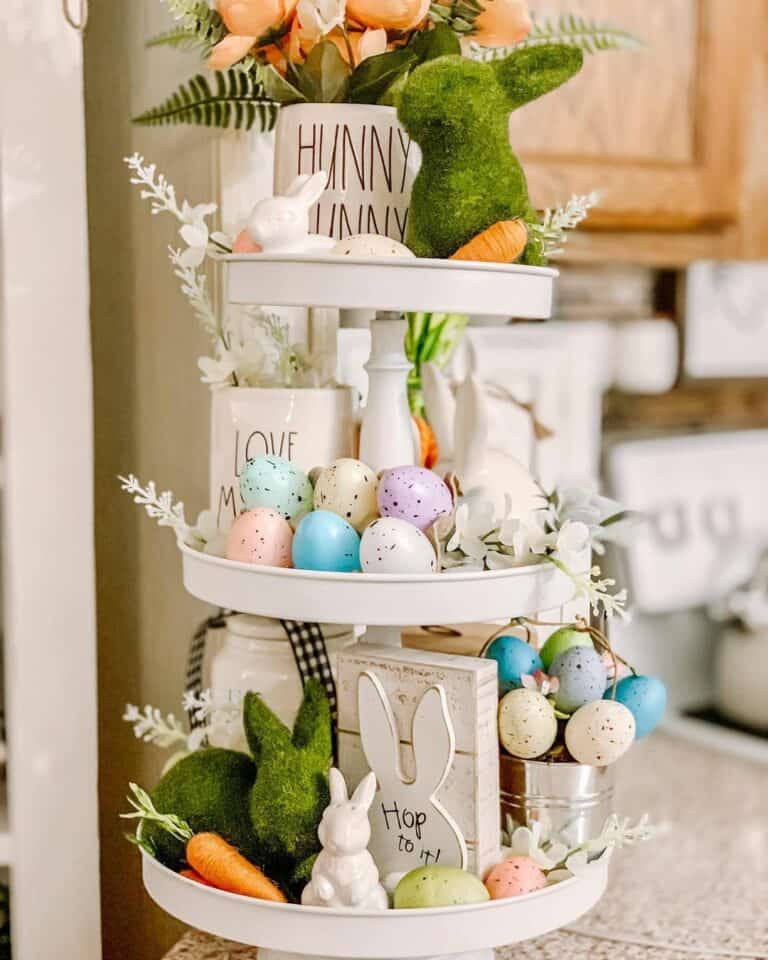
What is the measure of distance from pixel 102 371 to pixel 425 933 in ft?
2.37

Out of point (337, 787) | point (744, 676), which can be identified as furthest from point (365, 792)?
point (744, 676)

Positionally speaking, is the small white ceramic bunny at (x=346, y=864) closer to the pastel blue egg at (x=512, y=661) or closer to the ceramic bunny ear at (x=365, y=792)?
the ceramic bunny ear at (x=365, y=792)

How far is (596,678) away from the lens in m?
0.90

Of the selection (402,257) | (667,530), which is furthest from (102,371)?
(667,530)

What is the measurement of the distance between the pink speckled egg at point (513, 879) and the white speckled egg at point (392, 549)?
22cm

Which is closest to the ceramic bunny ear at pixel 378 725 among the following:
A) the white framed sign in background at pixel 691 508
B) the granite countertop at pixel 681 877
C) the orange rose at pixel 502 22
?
the granite countertop at pixel 681 877

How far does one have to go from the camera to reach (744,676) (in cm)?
186

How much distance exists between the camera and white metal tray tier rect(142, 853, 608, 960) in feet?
2.56

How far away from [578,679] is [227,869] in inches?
11.4

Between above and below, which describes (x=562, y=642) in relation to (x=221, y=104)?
below

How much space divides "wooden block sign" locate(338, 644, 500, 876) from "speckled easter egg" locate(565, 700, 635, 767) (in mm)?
66

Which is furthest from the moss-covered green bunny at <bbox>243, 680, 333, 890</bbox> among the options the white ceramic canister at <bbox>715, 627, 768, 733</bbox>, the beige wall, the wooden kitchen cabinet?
the white ceramic canister at <bbox>715, 627, 768, 733</bbox>

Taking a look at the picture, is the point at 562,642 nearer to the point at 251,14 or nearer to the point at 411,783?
the point at 411,783

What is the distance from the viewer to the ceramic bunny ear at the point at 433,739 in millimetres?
809
